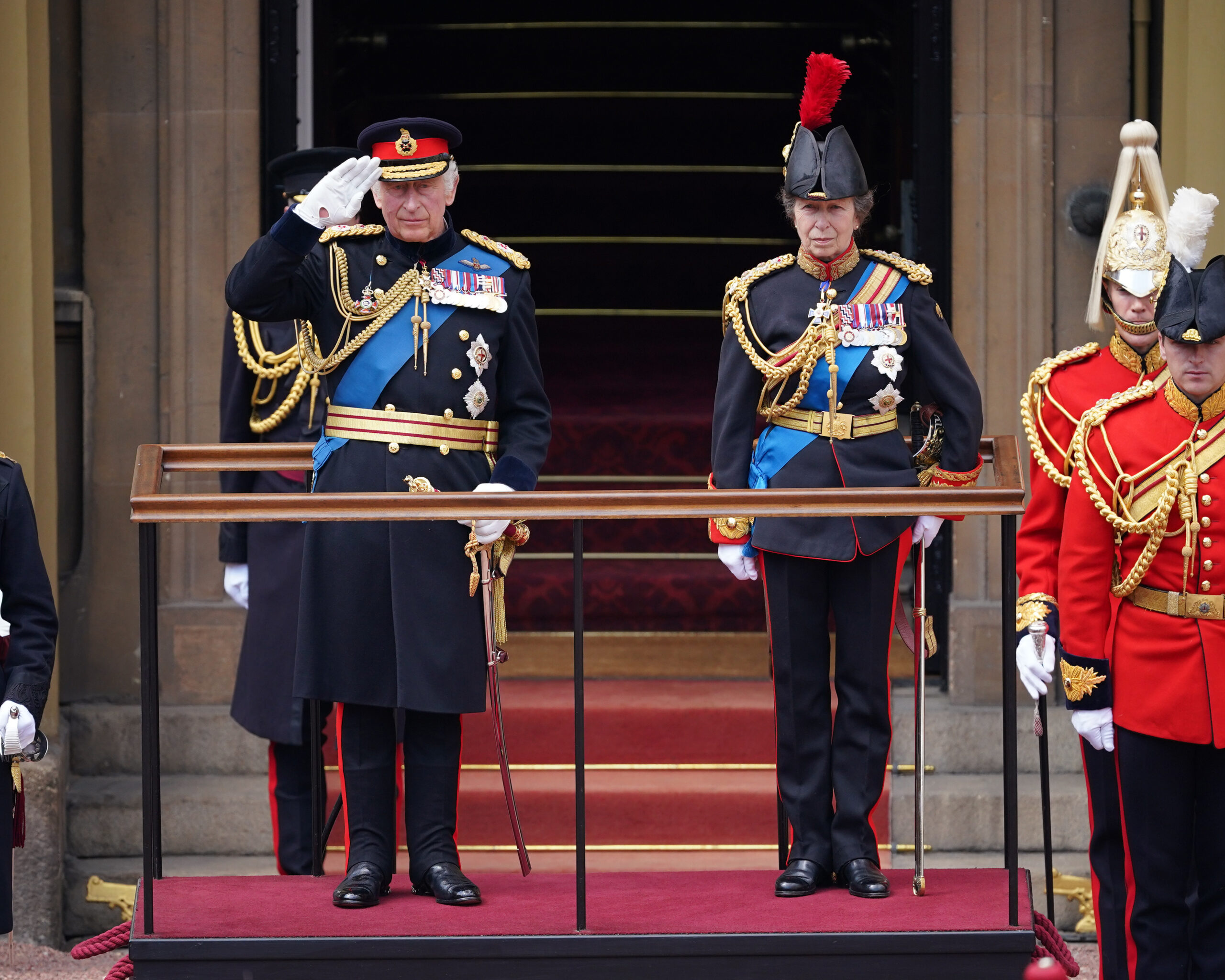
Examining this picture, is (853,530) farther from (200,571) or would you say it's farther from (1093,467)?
(200,571)

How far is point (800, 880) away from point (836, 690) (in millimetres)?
409

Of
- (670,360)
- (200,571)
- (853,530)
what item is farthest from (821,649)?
(670,360)

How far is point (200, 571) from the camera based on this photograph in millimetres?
6137

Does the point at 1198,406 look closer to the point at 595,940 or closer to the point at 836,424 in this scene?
the point at 836,424

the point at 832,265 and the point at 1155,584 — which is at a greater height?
the point at 832,265

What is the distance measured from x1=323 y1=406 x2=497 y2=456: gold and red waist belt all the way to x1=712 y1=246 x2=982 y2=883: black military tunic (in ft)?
1.85

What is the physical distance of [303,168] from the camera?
4.93 metres

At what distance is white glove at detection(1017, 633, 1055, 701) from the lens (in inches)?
151

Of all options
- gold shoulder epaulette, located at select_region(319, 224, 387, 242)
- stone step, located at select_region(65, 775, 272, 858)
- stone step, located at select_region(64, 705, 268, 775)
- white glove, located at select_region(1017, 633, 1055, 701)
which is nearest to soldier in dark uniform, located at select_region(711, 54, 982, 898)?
white glove, located at select_region(1017, 633, 1055, 701)

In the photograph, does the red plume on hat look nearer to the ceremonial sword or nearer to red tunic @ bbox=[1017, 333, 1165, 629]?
red tunic @ bbox=[1017, 333, 1165, 629]

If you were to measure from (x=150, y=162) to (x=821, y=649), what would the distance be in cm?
318

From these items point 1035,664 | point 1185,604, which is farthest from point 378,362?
point 1185,604

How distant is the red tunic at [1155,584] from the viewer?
3.66 m

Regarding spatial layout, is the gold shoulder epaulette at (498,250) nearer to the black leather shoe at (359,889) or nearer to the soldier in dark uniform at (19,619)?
the soldier in dark uniform at (19,619)
